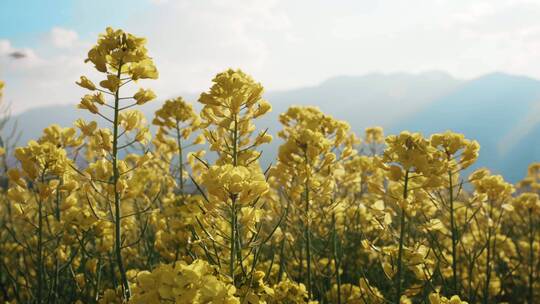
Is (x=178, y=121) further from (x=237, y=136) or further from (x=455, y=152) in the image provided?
(x=455, y=152)

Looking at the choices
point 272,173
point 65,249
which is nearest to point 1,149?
point 65,249

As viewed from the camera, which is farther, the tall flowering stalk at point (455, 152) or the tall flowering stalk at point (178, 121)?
the tall flowering stalk at point (178, 121)

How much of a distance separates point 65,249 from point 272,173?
2134mm

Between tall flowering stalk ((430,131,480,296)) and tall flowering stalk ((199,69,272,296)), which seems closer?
tall flowering stalk ((199,69,272,296))

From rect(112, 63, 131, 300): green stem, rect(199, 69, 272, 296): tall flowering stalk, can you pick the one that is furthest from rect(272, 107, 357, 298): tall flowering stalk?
rect(112, 63, 131, 300): green stem

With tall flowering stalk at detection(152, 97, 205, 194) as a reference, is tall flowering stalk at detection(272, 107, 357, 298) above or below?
below

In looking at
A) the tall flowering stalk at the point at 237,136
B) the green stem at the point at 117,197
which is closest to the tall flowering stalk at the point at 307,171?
the tall flowering stalk at the point at 237,136

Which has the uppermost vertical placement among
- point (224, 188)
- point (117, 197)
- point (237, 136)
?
point (237, 136)

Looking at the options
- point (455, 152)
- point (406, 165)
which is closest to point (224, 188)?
point (406, 165)

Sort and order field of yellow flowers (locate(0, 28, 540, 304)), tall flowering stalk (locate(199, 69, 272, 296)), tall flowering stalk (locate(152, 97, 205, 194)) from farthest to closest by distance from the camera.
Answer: tall flowering stalk (locate(152, 97, 205, 194)), tall flowering stalk (locate(199, 69, 272, 296)), field of yellow flowers (locate(0, 28, 540, 304))

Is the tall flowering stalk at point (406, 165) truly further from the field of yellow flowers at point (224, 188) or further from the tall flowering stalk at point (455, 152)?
the tall flowering stalk at point (455, 152)

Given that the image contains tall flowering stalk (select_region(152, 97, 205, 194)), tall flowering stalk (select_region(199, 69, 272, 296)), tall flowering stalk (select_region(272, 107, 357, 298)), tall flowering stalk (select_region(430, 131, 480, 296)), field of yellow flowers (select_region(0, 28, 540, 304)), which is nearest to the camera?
field of yellow flowers (select_region(0, 28, 540, 304))

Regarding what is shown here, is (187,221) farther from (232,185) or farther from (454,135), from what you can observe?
(454,135)

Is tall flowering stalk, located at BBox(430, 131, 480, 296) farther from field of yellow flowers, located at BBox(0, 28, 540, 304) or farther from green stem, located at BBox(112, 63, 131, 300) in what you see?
green stem, located at BBox(112, 63, 131, 300)
